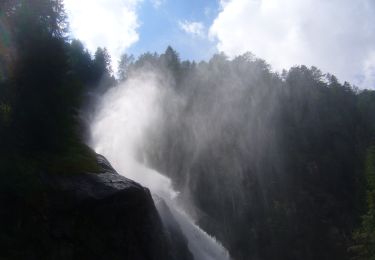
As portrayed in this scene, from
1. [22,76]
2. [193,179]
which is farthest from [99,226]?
[193,179]

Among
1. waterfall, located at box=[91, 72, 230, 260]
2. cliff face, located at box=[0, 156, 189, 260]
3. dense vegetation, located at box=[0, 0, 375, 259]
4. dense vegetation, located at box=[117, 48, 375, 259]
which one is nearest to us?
cliff face, located at box=[0, 156, 189, 260]

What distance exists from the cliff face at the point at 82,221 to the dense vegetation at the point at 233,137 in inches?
41.6

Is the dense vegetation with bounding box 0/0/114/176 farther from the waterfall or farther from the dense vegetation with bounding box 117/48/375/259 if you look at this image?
the dense vegetation with bounding box 117/48/375/259

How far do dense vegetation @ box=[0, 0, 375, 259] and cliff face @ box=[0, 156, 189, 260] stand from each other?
3.47ft

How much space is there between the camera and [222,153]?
65.6 metres

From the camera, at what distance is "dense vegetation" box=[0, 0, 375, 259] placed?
2100 centimetres

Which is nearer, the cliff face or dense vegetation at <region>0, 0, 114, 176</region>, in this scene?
the cliff face

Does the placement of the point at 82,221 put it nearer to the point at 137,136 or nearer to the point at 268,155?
the point at 137,136

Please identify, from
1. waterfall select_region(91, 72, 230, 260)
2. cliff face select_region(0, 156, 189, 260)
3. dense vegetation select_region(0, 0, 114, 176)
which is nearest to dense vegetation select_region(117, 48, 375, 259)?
waterfall select_region(91, 72, 230, 260)

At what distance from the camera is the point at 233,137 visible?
230 ft

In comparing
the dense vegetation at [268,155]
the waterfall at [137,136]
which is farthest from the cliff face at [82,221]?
the dense vegetation at [268,155]

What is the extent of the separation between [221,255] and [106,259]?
617 inches

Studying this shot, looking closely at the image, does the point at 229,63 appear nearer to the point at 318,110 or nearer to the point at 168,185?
the point at 318,110

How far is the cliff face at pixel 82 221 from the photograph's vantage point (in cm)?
1650
